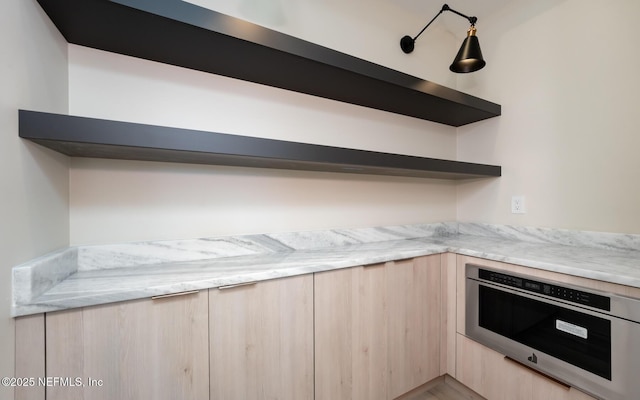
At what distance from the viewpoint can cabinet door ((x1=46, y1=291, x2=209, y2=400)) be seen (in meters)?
0.75

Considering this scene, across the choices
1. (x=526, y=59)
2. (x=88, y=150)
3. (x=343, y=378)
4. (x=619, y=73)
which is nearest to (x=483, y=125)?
Answer: (x=526, y=59)

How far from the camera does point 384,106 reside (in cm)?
177

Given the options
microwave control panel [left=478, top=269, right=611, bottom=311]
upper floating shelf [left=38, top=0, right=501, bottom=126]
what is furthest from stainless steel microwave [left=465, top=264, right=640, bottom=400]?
upper floating shelf [left=38, top=0, right=501, bottom=126]

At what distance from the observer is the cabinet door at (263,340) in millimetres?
942

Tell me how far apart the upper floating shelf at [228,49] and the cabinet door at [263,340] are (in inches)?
39.9

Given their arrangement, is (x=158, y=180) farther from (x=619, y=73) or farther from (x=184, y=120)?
(x=619, y=73)

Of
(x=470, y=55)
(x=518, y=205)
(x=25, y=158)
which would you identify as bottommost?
(x=518, y=205)

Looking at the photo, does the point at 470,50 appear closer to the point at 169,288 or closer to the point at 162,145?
the point at 162,145

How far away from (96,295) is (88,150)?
559mm

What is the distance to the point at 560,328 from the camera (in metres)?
1.11

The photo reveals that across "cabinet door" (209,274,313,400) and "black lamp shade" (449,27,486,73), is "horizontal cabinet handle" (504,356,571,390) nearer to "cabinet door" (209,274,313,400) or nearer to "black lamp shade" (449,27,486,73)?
"cabinet door" (209,274,313,400)

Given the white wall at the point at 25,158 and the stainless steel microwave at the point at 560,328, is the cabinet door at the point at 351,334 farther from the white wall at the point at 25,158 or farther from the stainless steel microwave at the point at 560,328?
the white wall at the point at 25,158

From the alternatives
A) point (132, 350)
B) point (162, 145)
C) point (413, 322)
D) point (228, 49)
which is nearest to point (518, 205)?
point (413, 322)

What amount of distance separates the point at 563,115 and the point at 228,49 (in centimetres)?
203
